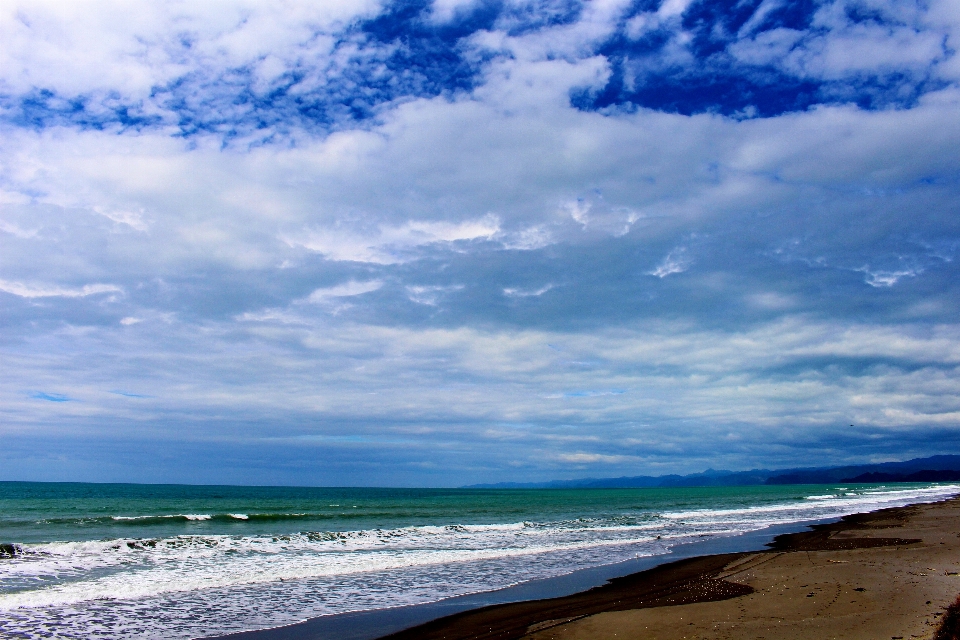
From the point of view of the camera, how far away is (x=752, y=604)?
40.6 feet

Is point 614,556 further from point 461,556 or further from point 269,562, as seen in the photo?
point 269,562

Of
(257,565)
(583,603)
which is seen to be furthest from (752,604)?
(257,565)

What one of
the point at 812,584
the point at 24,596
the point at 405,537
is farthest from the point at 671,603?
the point at 405,537

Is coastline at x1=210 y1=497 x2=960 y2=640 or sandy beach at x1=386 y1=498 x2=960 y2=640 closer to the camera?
sandy beach at x1=386 y1=498 x2=960 y2=640

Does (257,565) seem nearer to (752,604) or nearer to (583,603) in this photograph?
(583,603)

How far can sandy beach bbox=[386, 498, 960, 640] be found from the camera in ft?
33.7

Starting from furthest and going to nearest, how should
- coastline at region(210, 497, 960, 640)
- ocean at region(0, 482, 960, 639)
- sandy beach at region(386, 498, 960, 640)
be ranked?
ocean at region(0, 482, 960, 639)
coastline at region(210, 497, 960, 640)
sandy beach at region(386, 498, 960, 640)

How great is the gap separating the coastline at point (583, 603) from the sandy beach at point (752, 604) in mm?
39

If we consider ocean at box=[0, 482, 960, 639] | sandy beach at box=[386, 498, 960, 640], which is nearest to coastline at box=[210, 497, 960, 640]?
sandy beach at box=[386, 498, 960, 640]

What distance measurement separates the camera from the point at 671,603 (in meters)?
13.0

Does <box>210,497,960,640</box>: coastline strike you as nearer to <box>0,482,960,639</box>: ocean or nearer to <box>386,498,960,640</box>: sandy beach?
<box>386,498,960,640</box>: sandy beach

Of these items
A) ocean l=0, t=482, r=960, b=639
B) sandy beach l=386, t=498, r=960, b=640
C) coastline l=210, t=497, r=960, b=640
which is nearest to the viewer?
sandy beach l=386, t=498, r=960, b=640

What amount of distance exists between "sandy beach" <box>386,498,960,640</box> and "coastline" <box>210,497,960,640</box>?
0.13 feet

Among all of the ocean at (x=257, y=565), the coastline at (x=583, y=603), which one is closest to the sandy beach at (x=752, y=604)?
the coastline at (x=583, y=603)
